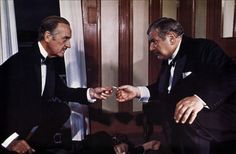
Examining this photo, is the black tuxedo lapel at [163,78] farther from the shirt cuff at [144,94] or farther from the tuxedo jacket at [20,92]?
the tuxedo jacket at [20,92]

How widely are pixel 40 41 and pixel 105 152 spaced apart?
0.43 m

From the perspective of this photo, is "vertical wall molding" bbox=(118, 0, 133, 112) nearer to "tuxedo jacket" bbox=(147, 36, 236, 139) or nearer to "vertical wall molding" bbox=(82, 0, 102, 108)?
"vertical wall molding" bbox=(82, 0, 102, 108)

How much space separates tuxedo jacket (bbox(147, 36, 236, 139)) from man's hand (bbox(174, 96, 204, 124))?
3 cm

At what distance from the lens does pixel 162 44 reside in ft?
2.90

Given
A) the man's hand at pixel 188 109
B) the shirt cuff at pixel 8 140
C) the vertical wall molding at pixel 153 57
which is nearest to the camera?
the man's hand at pixel 188 109

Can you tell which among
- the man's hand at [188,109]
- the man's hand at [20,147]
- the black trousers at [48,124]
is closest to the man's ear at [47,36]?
the black trousers at [48,124]

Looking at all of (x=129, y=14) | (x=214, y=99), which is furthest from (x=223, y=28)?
(x=214, y=99)

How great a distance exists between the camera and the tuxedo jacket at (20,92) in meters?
0.87

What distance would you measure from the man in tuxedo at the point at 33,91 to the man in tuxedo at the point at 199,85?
0.26 meters

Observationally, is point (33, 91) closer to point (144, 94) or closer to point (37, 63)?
point (37, 63)

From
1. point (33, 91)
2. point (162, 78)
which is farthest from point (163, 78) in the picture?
point (33, 91)

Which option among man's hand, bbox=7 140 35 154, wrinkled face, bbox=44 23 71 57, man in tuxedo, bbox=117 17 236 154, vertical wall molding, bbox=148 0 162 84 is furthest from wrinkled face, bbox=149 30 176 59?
man's hand, bbox=7 140 35 154

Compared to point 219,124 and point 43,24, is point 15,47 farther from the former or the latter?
point 219,124

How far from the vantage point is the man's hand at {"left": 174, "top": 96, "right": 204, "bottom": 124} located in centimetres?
72
